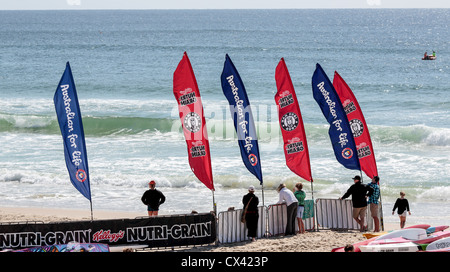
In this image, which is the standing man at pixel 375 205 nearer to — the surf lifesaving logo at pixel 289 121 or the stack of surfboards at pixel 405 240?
the stack of surfboards at pixel 405 240

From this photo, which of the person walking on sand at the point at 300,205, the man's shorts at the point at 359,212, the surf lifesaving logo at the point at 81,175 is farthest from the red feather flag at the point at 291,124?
the surf lifesaving logo at the point at 81,175

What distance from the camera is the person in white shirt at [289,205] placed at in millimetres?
13508

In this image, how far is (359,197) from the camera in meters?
13.5

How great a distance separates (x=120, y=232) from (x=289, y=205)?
3556 mm

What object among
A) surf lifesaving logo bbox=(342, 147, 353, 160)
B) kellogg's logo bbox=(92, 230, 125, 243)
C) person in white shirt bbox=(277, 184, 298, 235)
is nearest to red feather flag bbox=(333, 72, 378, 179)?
surf lifesaving logo bbox=(342, 147, 353, 160)

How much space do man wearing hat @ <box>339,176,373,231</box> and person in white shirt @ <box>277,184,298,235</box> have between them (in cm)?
113

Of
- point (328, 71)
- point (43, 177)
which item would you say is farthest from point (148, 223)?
point (328, 71)

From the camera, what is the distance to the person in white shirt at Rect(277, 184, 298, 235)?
1351 cm

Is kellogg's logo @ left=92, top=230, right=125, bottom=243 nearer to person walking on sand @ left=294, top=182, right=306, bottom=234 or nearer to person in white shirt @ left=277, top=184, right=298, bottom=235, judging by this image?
person in white shirt @ left=277, top=184, right=298, bottom=235

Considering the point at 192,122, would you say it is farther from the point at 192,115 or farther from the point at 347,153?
the point at 347,153

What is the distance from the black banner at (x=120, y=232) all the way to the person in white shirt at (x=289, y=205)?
168 cm

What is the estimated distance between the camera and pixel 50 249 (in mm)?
11391

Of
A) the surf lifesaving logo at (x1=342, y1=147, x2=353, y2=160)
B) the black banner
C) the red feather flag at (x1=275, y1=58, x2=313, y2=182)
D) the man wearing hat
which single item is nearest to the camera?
the black banner
